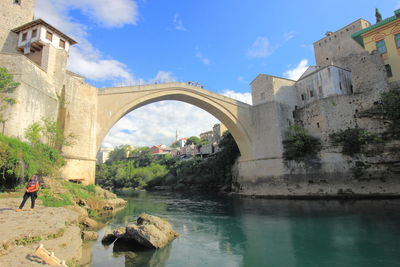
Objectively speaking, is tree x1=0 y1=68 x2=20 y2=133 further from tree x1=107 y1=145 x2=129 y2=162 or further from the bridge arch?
tree x1=107 y1=145 x2=129 y2=162

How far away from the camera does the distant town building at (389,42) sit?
591 inches

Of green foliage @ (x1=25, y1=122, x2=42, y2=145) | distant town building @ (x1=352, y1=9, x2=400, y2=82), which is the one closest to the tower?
green foliage @ (x1=25, y1=122, x2=42, y2=145)

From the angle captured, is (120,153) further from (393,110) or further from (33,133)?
(393,110)

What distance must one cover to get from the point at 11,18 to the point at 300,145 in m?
19.1

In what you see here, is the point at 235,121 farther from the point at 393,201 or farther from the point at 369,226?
the point at 369,226

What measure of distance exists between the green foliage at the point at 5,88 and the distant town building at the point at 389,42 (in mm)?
19636

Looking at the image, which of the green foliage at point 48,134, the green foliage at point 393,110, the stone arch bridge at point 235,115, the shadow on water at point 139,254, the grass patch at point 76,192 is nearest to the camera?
the shadow on water at point 139,254

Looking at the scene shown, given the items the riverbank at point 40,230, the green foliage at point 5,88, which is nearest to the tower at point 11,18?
the green foliage at point 5,88

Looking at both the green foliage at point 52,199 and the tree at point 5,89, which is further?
the tree at point 5,89

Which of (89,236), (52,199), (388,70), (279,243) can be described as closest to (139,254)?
(89,236)

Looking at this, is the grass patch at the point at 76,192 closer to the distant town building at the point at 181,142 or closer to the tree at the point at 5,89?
the tree at the point at 5,89

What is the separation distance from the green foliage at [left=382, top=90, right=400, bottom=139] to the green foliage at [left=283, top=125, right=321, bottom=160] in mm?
4094

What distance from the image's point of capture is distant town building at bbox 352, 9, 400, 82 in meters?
15.0

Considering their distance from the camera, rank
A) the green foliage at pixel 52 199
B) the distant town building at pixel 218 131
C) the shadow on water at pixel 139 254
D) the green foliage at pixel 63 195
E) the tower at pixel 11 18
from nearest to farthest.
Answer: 1. the shadow on water at pixel 139 254
2. the green foliage at pixel 52 199
3. the green foliage at pixel 63 195
4. the tower at pixel 11 18
5. the distant town building at pixel 218 131
